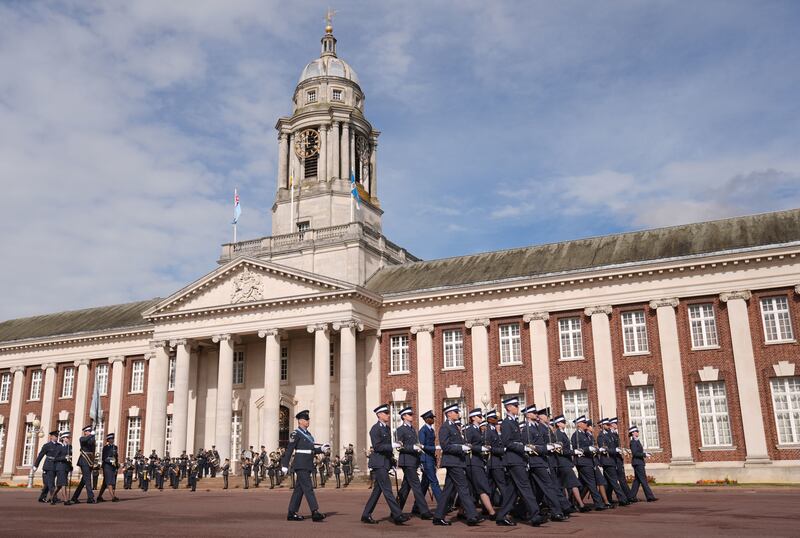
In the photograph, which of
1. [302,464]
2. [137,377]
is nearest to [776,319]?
[302,464]

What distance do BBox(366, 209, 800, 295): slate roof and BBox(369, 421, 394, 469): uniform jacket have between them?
22.5 m

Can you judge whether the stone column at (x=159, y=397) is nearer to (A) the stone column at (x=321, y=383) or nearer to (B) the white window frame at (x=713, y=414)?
(A) the stone column at (x=321, y=383)

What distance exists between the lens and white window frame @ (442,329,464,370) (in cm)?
3734

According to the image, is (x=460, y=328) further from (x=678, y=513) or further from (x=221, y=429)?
(x=678, y=513)

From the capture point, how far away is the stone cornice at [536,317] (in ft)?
117

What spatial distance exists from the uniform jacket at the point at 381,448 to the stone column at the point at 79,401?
3744cm

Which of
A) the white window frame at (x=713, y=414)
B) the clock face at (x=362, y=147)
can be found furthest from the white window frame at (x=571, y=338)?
the clock face at (x=362, y=147)

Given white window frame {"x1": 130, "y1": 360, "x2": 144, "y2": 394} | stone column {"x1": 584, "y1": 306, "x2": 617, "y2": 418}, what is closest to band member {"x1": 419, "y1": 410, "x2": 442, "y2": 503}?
stone column {"x1": 584, "y1": 306, "x2": 617, "y2": 418}

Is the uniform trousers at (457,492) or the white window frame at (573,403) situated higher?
the white window frame at (573,403)

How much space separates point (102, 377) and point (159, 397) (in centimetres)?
836

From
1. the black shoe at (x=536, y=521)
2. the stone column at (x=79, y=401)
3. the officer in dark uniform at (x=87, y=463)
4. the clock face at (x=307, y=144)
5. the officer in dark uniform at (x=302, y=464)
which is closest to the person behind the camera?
the black shoe at (x=536, y=521)

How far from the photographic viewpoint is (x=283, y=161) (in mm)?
49656

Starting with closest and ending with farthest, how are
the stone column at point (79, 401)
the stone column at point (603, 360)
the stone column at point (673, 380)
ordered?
the stone column at point (673, 380) → the stone column at point (603, 360) → the stone column at point (79, 401)

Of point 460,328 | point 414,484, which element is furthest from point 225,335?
point 414,484
